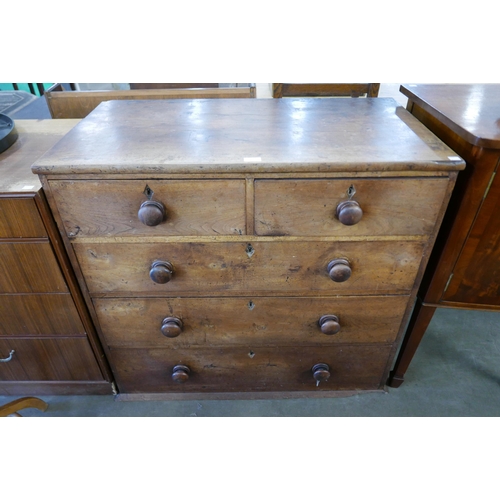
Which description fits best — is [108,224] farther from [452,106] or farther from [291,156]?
[452,106]

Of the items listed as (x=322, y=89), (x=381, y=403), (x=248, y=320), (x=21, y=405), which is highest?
(x=322, y=89)

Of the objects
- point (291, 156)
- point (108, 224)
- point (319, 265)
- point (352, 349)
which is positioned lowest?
point (352, 349)

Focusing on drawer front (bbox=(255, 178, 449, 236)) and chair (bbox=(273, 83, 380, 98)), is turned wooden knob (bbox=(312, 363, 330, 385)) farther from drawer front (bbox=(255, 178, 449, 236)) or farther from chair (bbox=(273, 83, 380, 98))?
chair (bbox=(273, 83, 380, 98))

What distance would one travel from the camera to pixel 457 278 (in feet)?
3.66

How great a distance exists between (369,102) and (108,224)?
93 centimetres

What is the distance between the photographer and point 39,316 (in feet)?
3.85

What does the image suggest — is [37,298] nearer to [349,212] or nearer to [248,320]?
[248,320]

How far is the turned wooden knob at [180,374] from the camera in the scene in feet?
4.19

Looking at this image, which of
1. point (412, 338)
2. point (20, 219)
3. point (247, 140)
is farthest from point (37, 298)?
point (412, 338)

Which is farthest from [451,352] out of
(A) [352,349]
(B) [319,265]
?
(B) [319,265]

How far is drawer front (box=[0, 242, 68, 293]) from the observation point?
3.34 feet

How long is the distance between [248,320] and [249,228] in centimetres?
36

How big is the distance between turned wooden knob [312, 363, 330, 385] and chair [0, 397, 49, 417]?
1020mm

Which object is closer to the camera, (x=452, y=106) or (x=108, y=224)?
A: (x=108, y=224)
